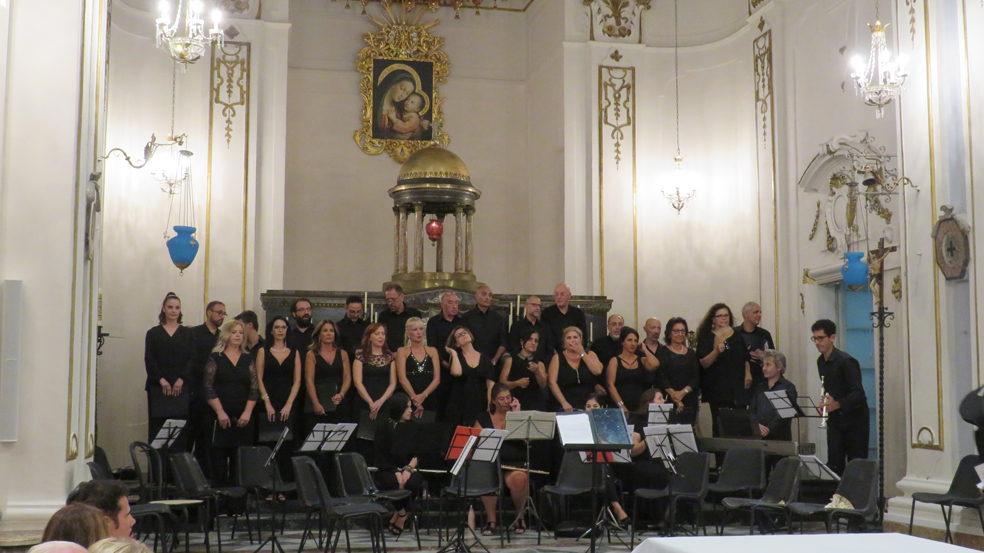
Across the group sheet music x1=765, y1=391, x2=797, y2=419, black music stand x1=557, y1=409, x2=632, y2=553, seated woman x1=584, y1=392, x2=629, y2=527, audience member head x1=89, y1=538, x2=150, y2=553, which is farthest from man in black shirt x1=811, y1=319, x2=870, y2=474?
audience member head x1=89, y1=538, x2=150, y2=553

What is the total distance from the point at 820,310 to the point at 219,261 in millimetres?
7310

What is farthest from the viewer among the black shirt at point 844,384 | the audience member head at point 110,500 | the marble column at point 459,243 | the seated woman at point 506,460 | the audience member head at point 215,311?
the marble column at point 459,243

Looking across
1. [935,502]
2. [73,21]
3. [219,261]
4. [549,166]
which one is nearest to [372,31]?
[549,166]

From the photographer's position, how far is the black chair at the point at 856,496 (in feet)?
25.3

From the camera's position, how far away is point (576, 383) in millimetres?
9836

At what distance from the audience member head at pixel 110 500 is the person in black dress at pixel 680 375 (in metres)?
6.92

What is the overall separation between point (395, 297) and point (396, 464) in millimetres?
2283

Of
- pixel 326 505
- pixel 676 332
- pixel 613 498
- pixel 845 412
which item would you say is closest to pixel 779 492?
pixel 613 498

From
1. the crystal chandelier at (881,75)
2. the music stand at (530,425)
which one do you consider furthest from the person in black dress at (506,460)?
the crystal chandelier at (881,75)

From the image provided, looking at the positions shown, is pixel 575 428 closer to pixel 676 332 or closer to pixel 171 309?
pixel 676 332

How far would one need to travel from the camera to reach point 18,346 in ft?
22.0

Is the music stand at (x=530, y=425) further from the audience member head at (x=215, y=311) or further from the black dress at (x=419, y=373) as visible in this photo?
the audience member head at (x=215, y=311)

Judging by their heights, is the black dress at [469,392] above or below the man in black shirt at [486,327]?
below

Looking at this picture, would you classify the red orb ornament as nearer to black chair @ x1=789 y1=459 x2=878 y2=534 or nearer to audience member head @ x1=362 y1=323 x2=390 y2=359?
audience member head @ x1=362 y1=323 x2=390 y2=359
